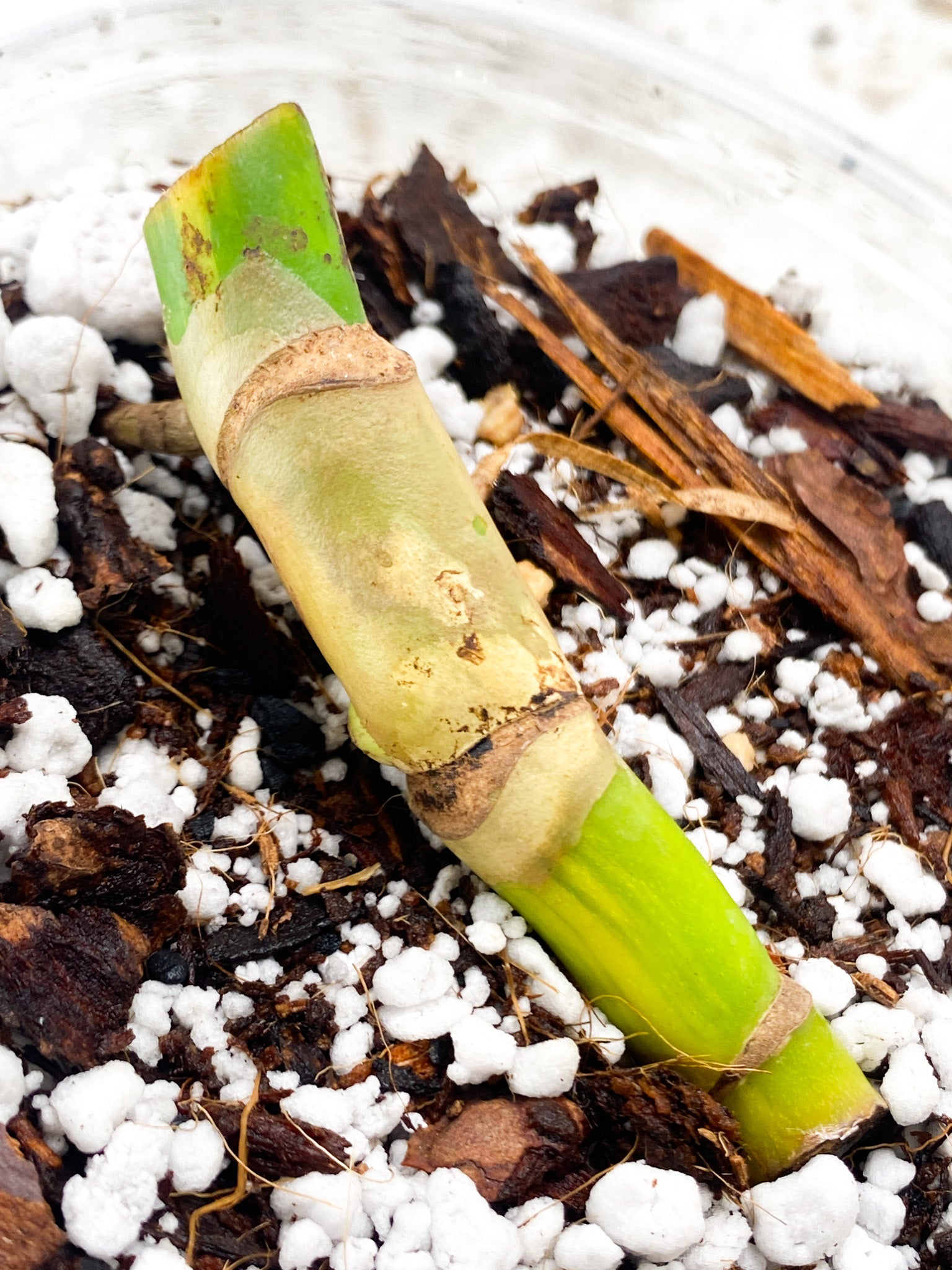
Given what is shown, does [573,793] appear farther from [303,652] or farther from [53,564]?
[53,564]

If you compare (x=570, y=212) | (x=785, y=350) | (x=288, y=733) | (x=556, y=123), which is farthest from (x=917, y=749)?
(x=556, y=123)

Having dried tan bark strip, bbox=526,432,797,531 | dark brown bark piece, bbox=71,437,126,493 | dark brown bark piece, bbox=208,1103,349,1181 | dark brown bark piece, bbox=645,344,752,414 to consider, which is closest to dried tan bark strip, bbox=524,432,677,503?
dried tan bark strip, bbox=526,432,797,531

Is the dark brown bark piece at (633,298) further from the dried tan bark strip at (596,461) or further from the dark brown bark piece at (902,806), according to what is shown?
the dark brown bark piece at (902,806)

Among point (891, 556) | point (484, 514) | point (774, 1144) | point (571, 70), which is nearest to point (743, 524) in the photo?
point (891, 556)

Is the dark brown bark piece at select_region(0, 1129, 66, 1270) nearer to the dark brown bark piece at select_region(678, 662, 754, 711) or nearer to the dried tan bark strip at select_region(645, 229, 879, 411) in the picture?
the dark brown bark piece at select_region(678, 662, 754, 711)

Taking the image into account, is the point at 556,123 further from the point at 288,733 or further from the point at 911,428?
the point at 288,733
